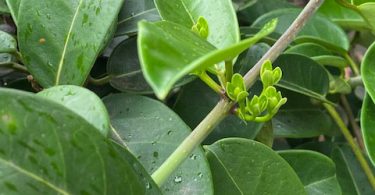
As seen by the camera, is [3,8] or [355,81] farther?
[355,81]

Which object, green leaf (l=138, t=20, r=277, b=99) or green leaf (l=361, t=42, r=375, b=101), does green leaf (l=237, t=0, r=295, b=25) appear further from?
green leaf (l=138, t=20, r=277, b=99)

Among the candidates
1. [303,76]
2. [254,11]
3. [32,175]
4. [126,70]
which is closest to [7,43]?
[126,70]

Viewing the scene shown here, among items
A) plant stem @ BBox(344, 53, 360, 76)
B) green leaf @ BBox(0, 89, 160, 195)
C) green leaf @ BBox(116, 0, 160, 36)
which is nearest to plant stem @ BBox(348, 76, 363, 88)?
plant stem @ BBox(344, 53, 360, 76)

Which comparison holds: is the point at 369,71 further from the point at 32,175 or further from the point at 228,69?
the point at 32,175

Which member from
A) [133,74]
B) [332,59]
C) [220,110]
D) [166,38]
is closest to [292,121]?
[332,59]

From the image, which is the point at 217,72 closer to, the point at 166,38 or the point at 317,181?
the point at 166,38

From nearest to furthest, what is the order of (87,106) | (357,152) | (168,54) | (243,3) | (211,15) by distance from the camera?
(168,54) → (87,106) → (211,15) → (357,152) → (243,3)

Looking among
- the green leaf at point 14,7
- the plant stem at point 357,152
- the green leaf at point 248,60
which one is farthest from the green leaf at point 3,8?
the plant stem at point 357,152

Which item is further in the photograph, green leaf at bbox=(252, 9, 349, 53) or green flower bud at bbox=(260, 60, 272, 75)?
green leaf at bbox=(252, 9, 349, 53)
